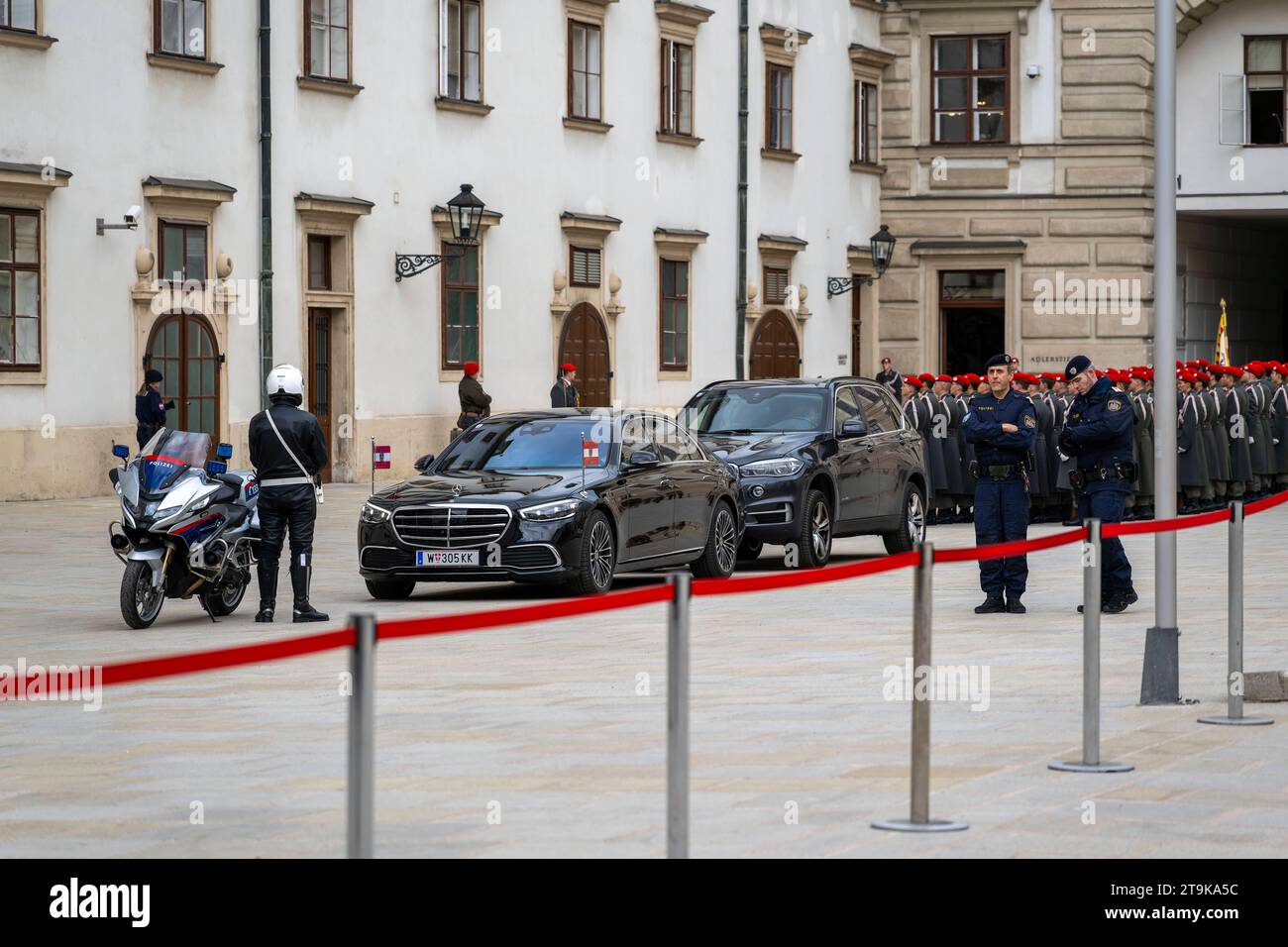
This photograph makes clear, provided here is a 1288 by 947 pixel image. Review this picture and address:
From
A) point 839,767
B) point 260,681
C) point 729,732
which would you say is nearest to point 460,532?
point 260,681

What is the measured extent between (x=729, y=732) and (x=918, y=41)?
36.6 meters

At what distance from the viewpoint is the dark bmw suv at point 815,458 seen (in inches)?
832

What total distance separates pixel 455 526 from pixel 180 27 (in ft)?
46.7

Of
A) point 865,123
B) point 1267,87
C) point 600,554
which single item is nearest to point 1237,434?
point 600,554

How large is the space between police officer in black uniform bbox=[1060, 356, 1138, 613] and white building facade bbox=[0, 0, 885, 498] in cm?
1475

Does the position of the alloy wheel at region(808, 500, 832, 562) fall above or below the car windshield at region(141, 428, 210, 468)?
below

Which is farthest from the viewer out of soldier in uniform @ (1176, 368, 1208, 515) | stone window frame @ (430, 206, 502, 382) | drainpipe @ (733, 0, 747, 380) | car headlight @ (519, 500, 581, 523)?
drainpipe @ (733, 0, 747, 380)

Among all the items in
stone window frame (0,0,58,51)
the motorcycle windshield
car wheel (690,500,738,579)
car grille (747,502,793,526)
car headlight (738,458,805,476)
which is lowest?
car wheel (690,500,738,579)

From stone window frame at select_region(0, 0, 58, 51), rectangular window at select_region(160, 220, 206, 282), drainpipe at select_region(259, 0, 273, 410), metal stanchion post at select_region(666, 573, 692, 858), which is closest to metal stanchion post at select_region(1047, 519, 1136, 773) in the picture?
metal stanchion post at select_region(666, 573, 692, 858)

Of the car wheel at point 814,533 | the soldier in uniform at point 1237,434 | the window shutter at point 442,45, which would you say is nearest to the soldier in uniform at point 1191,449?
the soldier in uniform at point 1237,434

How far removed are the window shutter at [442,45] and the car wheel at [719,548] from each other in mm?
15974

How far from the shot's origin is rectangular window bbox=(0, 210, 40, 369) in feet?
91.0

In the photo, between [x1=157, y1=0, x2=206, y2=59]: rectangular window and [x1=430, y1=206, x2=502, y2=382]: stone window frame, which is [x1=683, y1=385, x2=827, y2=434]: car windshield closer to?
[x1=157, y1=0, x2=206, y2=59]: rectangular window

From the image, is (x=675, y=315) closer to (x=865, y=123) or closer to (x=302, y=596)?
(x=865, y=123)
